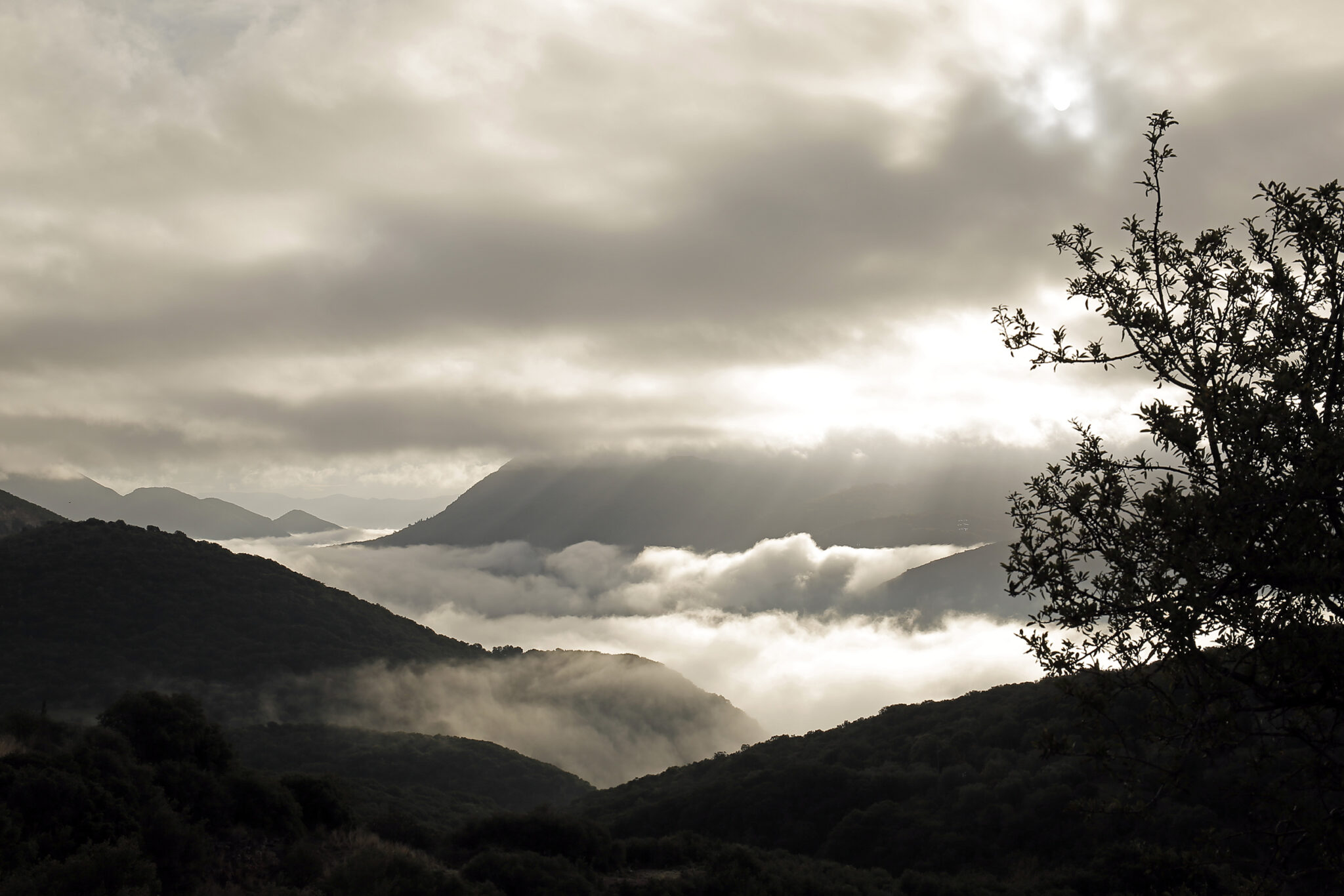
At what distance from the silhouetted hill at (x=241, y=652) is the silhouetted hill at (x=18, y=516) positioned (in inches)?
1249

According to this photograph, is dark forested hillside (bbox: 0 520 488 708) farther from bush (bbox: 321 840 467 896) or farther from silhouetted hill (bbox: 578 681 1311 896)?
bush (bbox: 321 840 467 896)

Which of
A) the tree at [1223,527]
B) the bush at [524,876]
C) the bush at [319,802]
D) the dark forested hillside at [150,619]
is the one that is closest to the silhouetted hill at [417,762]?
the dark forested hillside at [150,619]

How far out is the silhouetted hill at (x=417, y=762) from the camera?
7700cm

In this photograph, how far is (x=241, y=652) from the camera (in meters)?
107

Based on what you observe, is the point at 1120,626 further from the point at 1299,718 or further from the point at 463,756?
the point at 463,756

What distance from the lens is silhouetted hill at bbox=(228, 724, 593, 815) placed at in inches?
3031

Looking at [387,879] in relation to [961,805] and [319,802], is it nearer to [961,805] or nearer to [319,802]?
[319,802]

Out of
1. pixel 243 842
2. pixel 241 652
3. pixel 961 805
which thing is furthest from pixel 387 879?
pixel 241 652

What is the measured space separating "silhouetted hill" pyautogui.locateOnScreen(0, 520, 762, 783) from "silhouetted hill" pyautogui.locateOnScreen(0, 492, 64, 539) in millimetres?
31724

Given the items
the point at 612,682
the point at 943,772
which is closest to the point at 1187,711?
the point at 943,772

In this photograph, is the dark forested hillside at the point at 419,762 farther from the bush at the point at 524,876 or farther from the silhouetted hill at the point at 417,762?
the bush at the point at 524,876

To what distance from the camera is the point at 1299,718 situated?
8438mm

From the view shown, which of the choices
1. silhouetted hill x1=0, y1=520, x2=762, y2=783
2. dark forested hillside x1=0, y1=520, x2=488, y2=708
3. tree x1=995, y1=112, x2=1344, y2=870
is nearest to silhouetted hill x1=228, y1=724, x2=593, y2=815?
silhouetted hill x1=0, y1=520, x2=762, y2=783

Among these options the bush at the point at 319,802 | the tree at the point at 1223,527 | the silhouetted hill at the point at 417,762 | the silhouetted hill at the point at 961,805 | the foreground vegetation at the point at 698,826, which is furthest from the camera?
the silhouetted hill at the point at 417,762
